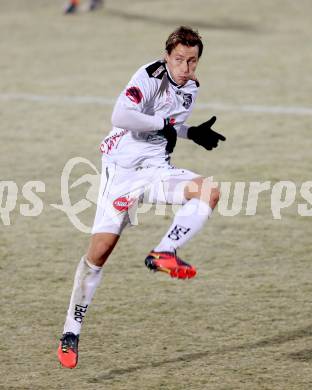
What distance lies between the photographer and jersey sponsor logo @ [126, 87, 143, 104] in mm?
6676

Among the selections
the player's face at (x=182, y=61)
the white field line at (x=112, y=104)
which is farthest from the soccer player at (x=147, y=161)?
the white field line at (x=112, y=104)

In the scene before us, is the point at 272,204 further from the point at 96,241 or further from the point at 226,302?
the point at 96,241

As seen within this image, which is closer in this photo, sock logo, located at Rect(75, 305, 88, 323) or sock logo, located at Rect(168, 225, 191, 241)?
sock logo, located at Rect(168, 225, 191, 241)

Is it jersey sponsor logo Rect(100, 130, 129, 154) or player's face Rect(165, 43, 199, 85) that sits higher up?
player's face Rect(165, 43, 199, 85)

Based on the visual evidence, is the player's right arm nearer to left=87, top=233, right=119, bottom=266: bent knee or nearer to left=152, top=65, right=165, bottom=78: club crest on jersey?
left=152, top=65, right=165, bottom=78: club crest on jersey

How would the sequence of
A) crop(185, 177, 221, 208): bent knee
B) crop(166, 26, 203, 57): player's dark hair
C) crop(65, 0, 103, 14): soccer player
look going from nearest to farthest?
1. crop(185, 177, 221, 208): bent knee
2. crop(166, 26, 203, 57): player's dark hair
3. crop(65, 0, 103, 14): soccer player

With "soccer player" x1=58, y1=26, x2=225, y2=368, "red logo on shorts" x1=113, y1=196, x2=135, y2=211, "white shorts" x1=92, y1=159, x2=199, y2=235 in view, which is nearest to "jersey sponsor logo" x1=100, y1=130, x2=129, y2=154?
"soccer player" x1=58, y1=26, x2=225, y2=368

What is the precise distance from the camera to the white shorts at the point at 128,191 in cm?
672

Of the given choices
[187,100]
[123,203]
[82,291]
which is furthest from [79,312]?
[187,100]

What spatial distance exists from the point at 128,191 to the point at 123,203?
90 millimetres

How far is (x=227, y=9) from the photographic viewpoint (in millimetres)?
24078

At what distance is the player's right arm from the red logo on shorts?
0.49m

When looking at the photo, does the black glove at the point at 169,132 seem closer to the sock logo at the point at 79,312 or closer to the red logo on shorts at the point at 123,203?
the red logo on shorts at the point at 123,203

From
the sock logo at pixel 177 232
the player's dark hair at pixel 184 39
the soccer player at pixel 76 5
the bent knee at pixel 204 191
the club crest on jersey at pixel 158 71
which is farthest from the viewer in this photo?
the soccer player at pixel 76 5
